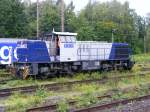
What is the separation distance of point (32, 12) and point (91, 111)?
237 feet

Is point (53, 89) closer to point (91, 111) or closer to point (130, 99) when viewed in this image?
point (130, 99)

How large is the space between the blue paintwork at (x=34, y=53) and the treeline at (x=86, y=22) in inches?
713

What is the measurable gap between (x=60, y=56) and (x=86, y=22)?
53.8 metres

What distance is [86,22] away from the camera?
79.6m

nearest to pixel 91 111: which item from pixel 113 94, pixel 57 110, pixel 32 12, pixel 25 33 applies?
pixel 57 110

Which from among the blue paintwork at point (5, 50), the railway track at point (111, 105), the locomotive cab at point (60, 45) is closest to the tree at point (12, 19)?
the blue paintwork at point (5, 50)

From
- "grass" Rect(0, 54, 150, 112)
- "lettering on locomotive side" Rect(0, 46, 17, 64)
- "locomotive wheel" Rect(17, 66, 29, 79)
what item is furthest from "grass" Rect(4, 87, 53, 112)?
"lettering on locomotive side" Rect(0, 46, 17, 64)

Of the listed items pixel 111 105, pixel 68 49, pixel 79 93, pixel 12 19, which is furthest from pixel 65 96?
pixel 12 19

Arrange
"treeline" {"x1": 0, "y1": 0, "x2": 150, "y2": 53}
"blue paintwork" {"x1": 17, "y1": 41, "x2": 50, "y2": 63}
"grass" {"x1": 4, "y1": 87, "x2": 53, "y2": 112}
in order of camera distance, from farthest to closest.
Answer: "treeline" {"x1": 0, "y1": 0, "x2": 150, "y2": 53}, "blue paintwork" {"x1": 17, "y1": 41, "x2": 50, "y2": 63}, "grass" {"x1": 4, "y1": 87, "x2": 53, "y2": 112}

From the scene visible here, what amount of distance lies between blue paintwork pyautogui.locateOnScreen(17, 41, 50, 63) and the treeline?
59.4 ft

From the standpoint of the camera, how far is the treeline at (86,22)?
5422 centimetres

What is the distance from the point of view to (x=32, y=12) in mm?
84750

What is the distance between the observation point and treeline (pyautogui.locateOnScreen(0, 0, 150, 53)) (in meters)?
54.2

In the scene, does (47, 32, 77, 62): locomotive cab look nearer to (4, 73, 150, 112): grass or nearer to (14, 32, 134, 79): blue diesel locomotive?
(14, 32, 134, 79): blue diesel locomotive
